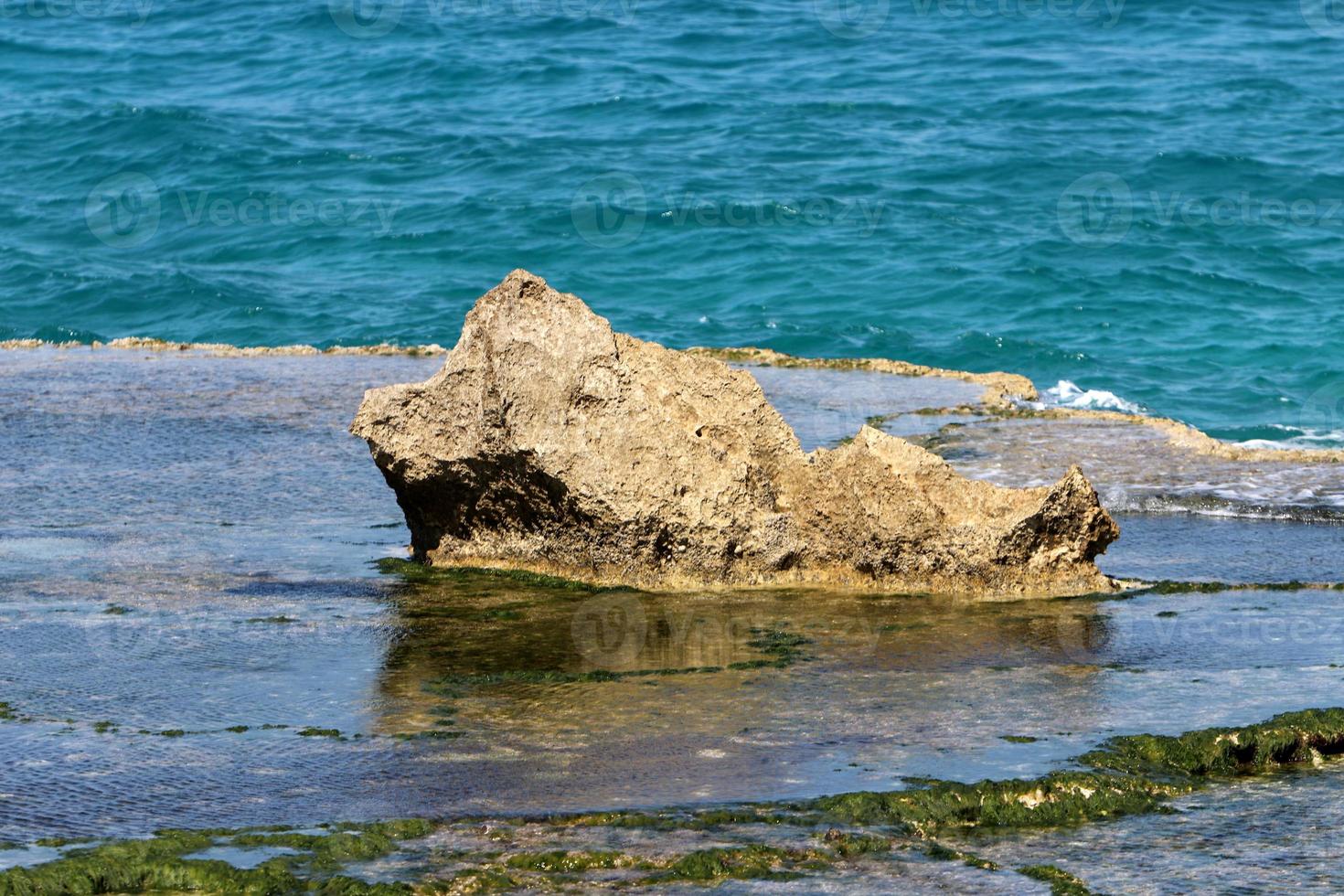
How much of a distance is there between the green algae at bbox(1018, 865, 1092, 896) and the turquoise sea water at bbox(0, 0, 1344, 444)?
11590 millimetres

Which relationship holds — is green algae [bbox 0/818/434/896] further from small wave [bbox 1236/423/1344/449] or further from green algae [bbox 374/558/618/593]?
small wave [bbox 1236/423/1344/449]

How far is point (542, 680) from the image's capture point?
5.55m

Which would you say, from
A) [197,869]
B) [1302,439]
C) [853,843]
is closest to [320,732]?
[197,869]

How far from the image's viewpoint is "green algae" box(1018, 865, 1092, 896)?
3842 millimetres

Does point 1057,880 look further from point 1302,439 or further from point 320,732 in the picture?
point 1302,439

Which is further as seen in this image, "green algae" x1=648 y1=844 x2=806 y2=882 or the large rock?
the large rock

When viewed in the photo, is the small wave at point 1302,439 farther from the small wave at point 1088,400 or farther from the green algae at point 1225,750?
the green algae at point 1225,750

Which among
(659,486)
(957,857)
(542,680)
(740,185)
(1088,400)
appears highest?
(740,185)

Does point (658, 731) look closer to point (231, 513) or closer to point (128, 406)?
point (231, 513)

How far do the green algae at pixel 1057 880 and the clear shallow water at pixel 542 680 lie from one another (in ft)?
0.19

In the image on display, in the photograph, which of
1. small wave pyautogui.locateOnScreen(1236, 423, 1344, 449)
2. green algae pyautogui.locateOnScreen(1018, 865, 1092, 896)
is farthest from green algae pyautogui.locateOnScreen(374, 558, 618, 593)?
small wave pyautogui.locateOnScreen(1236, 423, 1344, 449)

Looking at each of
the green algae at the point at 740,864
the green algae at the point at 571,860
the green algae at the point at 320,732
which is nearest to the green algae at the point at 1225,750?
the green algae at the point at 740,864

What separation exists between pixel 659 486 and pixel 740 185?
645 inches

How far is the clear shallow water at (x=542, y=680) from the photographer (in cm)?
441
